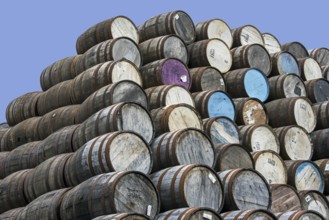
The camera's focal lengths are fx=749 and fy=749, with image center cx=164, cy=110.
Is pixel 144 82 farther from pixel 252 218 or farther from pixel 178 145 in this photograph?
pixel 252 218

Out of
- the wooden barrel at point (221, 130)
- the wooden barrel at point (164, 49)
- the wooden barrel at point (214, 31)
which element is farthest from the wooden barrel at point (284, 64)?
the wooden barrel at point (221, 130)

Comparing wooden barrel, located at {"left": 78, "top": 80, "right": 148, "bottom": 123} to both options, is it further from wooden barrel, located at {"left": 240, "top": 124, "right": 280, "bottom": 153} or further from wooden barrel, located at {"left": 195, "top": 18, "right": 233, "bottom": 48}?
wooden barrel, located at {"left": 195, "top": 18, "right": 233, "bottom": 48}

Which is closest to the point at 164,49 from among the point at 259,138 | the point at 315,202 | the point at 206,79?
the point at 206,79

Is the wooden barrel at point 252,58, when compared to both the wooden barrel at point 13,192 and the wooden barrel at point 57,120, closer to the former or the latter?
the wooden barrel at point 57,120

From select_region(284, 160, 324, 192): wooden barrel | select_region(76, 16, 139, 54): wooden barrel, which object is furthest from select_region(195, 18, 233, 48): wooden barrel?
select_region(284, 160, 324, 192): wooden barrel

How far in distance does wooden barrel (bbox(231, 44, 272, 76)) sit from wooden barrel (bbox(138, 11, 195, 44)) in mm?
980

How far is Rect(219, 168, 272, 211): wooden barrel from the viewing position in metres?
10.5

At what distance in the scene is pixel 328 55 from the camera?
18.0 metres

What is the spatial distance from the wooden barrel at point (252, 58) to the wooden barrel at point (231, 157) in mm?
3748

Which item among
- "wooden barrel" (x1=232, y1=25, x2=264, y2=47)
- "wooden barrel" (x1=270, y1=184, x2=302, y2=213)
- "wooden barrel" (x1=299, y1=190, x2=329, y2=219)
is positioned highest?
"wooden barrel" (x1=232, y1=25, x2=264, y2=47)

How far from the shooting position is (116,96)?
1175 cm

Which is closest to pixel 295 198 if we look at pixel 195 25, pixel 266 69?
pixel 266 69

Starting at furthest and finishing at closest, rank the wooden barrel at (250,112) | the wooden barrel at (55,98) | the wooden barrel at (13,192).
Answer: the wooden barrel at (55,98) < the wooden barrel at (250,112) < the wooden barrel at (13,192)

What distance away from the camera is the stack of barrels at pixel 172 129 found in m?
9.88
